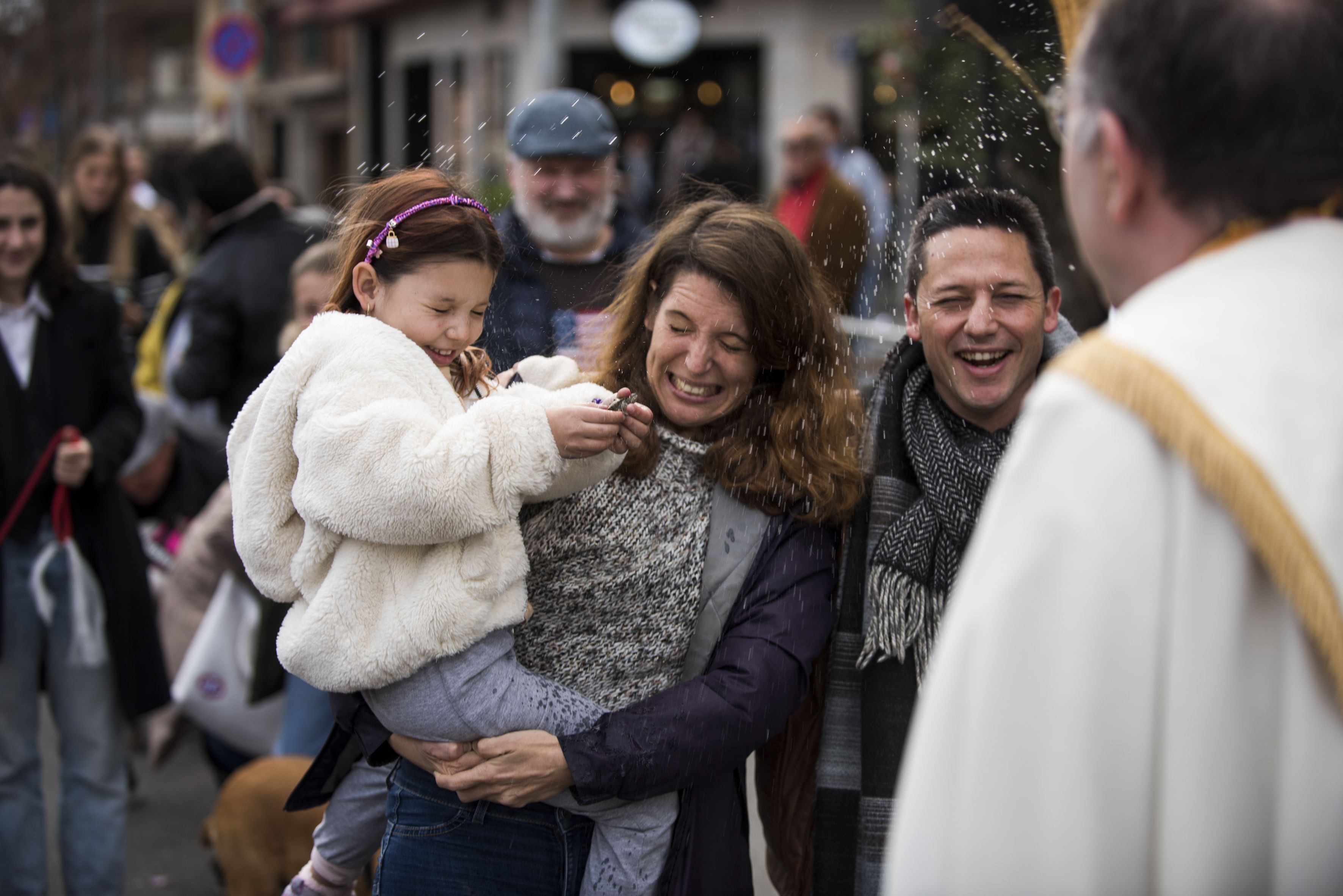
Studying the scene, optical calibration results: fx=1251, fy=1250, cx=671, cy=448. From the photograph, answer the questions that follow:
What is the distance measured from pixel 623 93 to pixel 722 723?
61.2ft

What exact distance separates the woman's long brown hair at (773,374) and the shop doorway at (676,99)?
14.1 m

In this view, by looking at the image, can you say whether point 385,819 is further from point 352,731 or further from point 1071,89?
point 1071,89

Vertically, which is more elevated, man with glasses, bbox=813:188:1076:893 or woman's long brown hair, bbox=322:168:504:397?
woman's long brown hair, bbox=322:168:504:397

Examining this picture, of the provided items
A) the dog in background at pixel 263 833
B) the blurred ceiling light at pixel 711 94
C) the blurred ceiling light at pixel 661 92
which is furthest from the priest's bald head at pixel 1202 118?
the blurred ceiling light at pixel 661 92

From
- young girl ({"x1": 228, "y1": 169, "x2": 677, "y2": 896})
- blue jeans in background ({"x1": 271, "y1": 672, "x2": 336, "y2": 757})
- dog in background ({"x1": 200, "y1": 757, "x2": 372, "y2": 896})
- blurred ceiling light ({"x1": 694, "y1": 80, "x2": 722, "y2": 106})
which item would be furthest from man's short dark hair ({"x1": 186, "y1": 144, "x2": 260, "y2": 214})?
blurred ceiling light ({"x1": 694, "y1": 80, "x2": 722, "y2": 106})

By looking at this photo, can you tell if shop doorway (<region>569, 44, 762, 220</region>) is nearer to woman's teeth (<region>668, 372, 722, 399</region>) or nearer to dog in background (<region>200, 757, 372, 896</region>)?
dog in background (<region>200, 757, 372, 896</region>)

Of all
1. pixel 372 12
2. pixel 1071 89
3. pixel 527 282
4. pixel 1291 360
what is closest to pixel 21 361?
pixel 527 282

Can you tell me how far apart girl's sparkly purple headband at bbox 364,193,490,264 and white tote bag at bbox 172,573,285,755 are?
2.34m

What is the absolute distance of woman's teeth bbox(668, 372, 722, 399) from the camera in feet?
7.87

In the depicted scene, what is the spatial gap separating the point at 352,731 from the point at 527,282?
179cm

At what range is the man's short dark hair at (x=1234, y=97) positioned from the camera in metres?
1.21

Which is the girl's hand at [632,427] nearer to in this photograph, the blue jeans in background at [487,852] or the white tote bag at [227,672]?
the blue jeans in background at [487,852]

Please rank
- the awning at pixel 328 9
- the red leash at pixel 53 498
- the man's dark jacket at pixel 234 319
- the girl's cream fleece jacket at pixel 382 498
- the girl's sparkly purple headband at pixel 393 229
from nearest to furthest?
the girl's cream fleece jacket at pixel 382 498
the girl's sparkly purple headband at pixel 393 229
the red leash at pixel 53 498
the man's dark jacket at pixel 234 319
the awning at pixel 328 9

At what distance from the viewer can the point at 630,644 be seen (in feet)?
7.38
